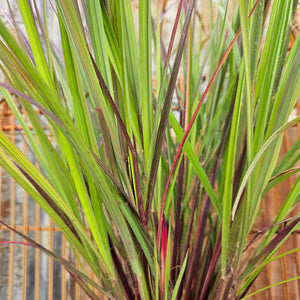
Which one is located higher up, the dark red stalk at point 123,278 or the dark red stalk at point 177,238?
the dark red stalk at point 177,238

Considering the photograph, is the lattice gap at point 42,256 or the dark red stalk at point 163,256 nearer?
the dark red stalk at point 163,256

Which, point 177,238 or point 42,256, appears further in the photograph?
point 42,256

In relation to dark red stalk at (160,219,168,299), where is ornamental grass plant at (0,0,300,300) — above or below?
above

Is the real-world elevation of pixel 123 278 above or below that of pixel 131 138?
below

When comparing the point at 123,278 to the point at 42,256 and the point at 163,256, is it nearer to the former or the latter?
the point at 163,256

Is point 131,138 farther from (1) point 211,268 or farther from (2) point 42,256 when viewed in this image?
(2) point 42,256

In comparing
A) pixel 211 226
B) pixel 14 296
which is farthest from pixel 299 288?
pixel 14 296

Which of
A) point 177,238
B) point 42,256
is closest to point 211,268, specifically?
point 177,238

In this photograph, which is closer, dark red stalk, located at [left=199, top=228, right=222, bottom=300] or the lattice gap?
dark red stalk, located at [left=199, top=228, right=222, bottom=300]

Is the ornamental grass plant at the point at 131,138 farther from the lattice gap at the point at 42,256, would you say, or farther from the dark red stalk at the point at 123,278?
the lattice gap at the point at 42,256

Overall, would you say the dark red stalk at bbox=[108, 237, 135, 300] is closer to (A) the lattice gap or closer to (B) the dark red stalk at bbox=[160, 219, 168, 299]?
(B) the dark red stalk at bbox=[160, 219, 168, 299]

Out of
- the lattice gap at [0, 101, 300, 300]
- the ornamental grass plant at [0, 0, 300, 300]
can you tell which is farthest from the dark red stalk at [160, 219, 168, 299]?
the lattice gap at [0, 101, 300, 300]

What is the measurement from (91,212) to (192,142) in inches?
6.3

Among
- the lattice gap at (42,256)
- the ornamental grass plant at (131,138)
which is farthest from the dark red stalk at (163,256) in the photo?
the lattice gap at (42,256)
